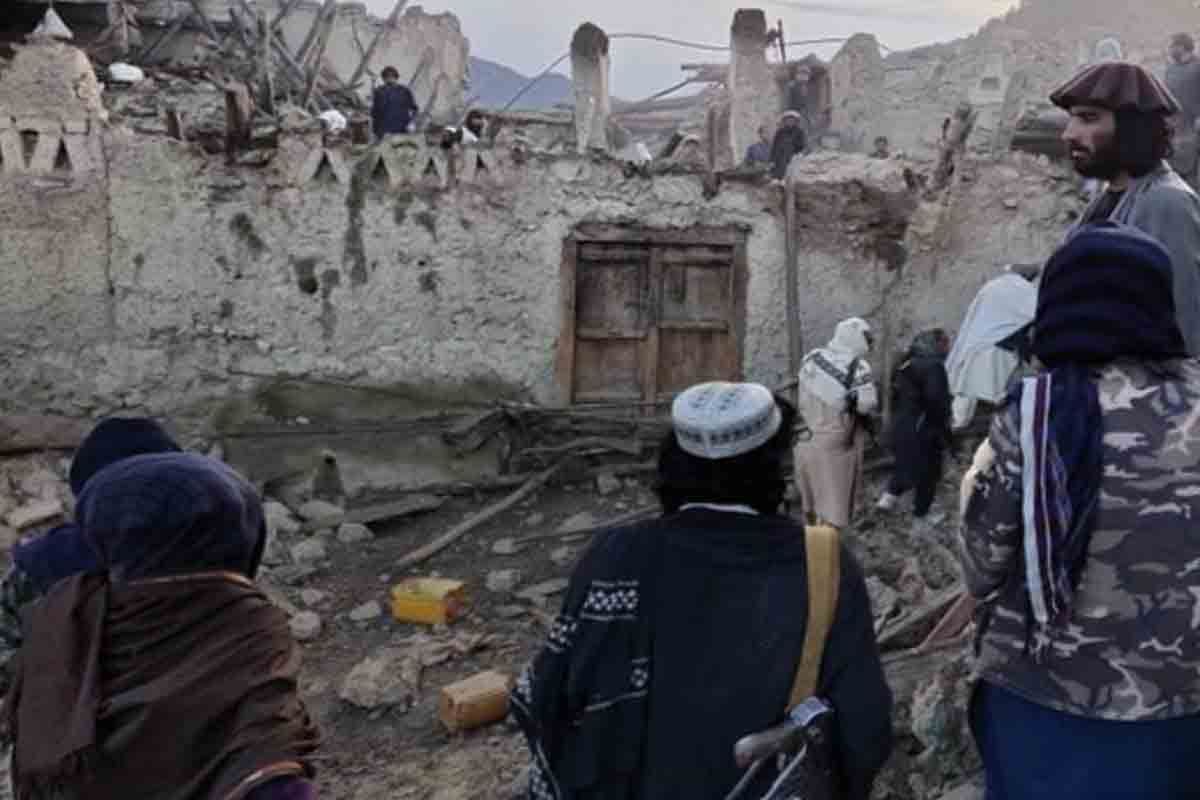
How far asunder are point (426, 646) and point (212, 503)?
4.01 m

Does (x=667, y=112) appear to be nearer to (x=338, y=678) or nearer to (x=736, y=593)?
(x=338, y=678)

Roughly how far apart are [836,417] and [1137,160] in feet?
11.7

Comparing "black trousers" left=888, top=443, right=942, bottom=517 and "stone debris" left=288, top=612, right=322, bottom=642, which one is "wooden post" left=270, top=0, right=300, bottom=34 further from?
"black trousers" left=888, top=443, right=942, bottom=517

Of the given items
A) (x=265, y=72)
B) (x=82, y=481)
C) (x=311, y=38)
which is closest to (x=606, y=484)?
(x=82, y=481)

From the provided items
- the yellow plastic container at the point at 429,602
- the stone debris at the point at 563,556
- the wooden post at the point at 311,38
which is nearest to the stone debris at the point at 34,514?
the yellow plastic container at the point at 429,602

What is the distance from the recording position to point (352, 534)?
7.35 meters

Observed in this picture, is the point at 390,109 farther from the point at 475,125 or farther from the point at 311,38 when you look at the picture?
the point at 311,38

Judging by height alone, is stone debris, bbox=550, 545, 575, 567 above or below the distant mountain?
below

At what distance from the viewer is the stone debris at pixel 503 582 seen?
6.66 meters

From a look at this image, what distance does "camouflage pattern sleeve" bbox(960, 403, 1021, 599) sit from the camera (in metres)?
1.93

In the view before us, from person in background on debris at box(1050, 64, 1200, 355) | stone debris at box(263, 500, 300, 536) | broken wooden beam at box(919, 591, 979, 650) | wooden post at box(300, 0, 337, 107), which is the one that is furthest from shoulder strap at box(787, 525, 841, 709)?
wooden post at box(300, 0, 337, 107)

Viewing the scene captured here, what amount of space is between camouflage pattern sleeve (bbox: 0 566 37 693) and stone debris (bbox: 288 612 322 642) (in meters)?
3.67

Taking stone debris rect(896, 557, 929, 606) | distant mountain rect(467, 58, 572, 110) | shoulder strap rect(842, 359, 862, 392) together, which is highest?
distant mountain rect(467, 58, 572, 110)

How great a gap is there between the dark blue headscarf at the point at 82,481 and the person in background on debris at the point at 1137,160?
2198 millimetres
